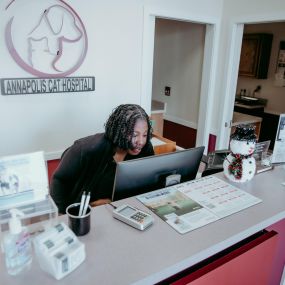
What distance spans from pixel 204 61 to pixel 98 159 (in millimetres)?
2047

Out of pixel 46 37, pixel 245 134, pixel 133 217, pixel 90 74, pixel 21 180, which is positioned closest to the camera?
pixel 21 180

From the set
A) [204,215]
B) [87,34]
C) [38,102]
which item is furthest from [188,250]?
[87,34]

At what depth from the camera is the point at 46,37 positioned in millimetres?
2033

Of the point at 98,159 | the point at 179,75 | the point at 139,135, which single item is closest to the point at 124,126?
the point at 139,135

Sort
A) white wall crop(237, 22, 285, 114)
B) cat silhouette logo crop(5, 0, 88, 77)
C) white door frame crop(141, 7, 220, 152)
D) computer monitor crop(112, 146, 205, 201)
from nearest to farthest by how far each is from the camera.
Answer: computer monitor crop(112, 146, 205, 201) < cat silhouette logo crop(5, 0, 88, 77) < white door frame crop(141, 7, 220, 152) < white wall crop(237, 22, 285, 114)

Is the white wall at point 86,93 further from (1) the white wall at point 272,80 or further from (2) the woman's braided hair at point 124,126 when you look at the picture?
(1) the white wall at point 272,80

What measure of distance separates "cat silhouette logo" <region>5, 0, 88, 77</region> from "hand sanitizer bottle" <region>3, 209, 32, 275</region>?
151cm

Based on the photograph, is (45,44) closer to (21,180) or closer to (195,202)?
(21,180)

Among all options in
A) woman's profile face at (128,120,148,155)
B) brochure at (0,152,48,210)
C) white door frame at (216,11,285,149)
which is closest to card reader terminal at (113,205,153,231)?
brochure at (0,152,48,210)

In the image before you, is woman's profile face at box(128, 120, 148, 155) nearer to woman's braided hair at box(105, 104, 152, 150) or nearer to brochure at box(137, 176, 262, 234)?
woman's braided hair at box(105, 104, 152, 150)

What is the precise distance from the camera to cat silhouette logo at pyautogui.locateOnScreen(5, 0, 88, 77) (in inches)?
75.4

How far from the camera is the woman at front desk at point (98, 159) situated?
5.12 feet

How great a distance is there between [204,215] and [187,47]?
2821mm

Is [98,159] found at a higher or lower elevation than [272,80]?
lower
